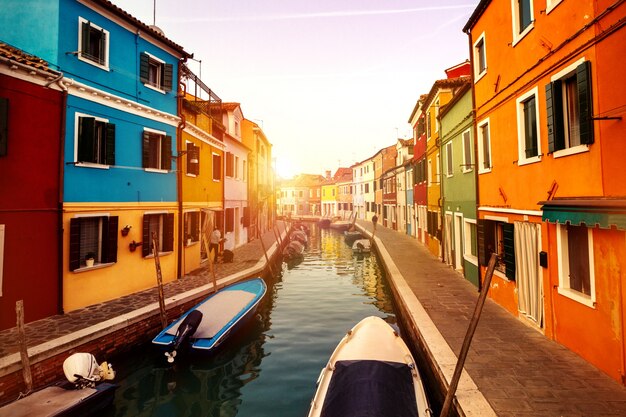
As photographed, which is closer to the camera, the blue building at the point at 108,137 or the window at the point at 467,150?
the blue building at the point at 108,137

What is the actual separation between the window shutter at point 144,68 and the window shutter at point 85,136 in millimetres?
3083

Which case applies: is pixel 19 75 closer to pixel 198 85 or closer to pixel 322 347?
pixel 198 85

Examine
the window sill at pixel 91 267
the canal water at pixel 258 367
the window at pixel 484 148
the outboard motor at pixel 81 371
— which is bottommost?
the canal water at pixel 258 367

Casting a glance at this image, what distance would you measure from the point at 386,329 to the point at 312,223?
5113 cm

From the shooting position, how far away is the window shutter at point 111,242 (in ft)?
36.1

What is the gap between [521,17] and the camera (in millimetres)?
8797

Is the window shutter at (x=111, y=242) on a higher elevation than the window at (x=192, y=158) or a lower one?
lower

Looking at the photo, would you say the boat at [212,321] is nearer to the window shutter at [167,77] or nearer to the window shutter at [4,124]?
the window shutter at [4,124]

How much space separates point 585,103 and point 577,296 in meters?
3.68

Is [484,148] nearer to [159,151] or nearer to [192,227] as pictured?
[159,151]

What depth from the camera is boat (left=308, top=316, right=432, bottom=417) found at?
4.95 meters

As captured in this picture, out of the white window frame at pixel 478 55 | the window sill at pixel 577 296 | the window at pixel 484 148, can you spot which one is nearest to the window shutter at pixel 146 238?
the window at pixel 484 148

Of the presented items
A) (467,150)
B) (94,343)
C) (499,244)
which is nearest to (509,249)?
(499,244)

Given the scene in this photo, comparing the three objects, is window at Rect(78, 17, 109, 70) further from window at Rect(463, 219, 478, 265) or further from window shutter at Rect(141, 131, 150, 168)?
window at Rect(463, 219, 478, 265)
